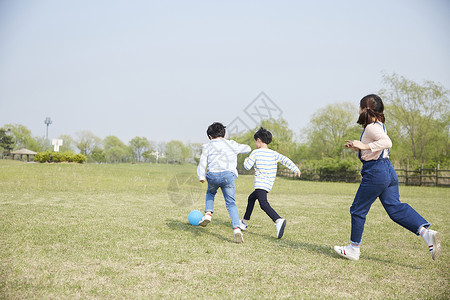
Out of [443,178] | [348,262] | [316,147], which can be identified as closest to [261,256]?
[348,262]

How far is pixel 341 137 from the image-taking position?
4897cm

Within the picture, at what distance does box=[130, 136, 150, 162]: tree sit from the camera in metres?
91.6

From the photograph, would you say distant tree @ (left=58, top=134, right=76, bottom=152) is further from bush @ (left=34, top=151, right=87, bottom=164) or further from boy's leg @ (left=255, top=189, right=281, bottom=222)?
boy's leg @ (left=255, top=189, right=281, bottom=222)

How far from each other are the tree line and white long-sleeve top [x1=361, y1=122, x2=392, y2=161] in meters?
Answer: 28.7

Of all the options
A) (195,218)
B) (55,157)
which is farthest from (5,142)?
(195,218)

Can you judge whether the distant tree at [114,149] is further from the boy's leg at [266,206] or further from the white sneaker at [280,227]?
the white sneaker at [280,227]

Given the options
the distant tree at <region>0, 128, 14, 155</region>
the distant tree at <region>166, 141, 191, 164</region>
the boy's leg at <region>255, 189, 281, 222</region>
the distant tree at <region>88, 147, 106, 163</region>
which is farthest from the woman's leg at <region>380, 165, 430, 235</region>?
the distant tree at <region>88, 147, 106, 163</region>

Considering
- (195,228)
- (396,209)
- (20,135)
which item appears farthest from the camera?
(20,135)

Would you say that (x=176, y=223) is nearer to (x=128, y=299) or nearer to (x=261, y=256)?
(x=261, y=256)

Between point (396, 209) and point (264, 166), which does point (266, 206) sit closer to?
point (264, 166)

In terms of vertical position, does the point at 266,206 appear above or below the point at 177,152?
below

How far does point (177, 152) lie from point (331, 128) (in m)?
46.6

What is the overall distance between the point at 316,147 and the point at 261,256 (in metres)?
49.6

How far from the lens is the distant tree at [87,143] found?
252 feet
